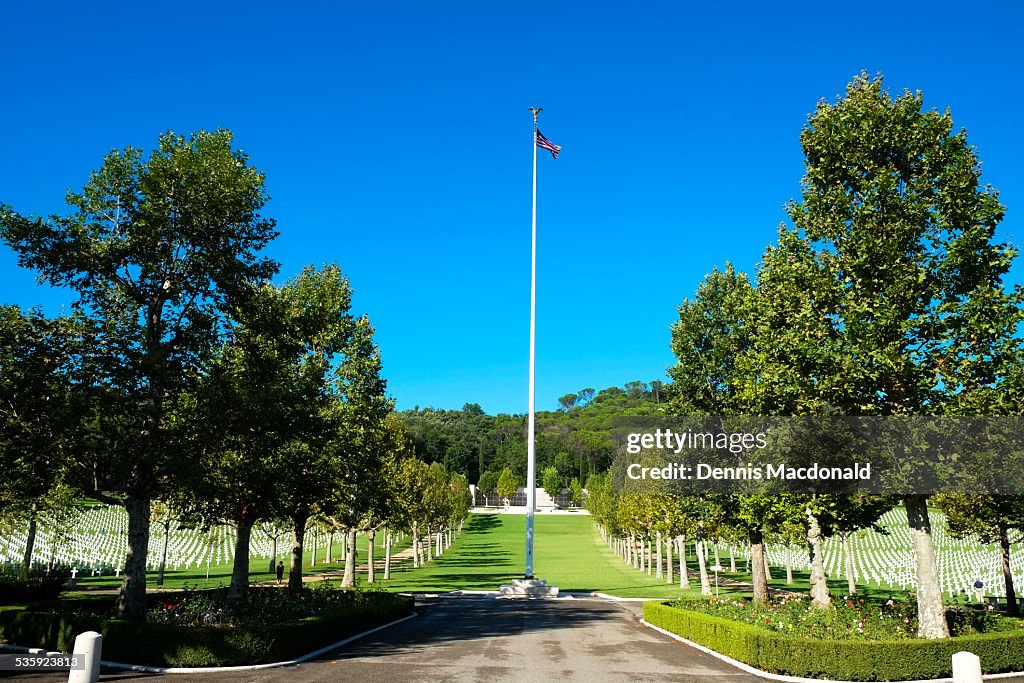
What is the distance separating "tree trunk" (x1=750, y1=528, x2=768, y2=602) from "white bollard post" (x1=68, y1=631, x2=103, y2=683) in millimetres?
21093

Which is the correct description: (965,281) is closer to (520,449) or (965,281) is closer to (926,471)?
(926,471)

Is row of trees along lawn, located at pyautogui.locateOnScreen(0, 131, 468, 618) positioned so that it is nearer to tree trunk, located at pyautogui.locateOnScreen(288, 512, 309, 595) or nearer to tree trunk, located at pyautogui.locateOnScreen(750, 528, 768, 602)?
tree trunk, located at pyautogui.locateOnScreen(288, 512, 309, 595)

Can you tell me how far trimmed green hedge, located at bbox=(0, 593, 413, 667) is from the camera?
1650 centimetres

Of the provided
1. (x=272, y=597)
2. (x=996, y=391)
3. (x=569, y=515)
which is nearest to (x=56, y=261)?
(x=272, y=597)

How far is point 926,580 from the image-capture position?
56.5 ft

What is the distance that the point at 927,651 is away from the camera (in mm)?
15891

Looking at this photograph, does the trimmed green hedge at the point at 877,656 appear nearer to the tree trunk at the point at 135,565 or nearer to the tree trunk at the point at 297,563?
the tree trunk at the point at 135,565

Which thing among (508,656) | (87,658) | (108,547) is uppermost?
(87,658)

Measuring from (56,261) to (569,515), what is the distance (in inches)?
5368

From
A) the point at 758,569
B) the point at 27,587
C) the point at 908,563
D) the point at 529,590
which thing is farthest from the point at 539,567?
the point at 27,587

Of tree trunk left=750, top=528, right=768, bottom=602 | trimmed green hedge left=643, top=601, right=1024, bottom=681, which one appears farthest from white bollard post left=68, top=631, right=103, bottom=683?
tree trunk left=750, top=528, right=768, bottom=602

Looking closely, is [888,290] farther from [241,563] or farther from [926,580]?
[241,563]

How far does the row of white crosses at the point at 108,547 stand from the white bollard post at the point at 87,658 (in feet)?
85.6

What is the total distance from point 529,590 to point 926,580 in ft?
82.3
